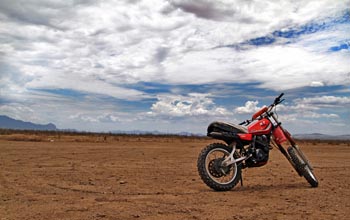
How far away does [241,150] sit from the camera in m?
8.12

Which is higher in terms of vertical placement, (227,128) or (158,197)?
(227,128)

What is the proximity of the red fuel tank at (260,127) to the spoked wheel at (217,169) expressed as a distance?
0.71 meters

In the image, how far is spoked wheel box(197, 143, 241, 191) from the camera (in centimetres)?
754

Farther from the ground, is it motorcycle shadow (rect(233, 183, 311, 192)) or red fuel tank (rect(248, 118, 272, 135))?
red fuel tank (rect(248, 118, 272, 135))

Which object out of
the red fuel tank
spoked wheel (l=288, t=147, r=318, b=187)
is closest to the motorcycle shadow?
spoked wheel (l=288, t=147, r=318, b=187)

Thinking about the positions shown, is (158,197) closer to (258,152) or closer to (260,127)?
(258,152)

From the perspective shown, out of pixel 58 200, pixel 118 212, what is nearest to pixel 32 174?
pixel 58 200

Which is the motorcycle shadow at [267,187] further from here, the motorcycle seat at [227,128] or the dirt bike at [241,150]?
the motorcycle seat at [227,128]

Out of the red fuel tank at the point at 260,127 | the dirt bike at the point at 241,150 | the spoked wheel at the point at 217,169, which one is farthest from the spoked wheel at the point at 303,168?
the spoked wheel at the point at 217,169

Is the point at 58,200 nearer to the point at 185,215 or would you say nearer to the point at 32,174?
the point at 185,215

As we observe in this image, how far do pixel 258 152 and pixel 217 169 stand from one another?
99cm

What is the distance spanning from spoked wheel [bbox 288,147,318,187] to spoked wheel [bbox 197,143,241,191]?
1.48m

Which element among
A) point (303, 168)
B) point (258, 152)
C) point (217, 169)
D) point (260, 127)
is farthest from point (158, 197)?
point (303, 168)

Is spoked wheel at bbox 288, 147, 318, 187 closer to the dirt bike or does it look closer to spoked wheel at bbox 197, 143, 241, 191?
the dirt bike
